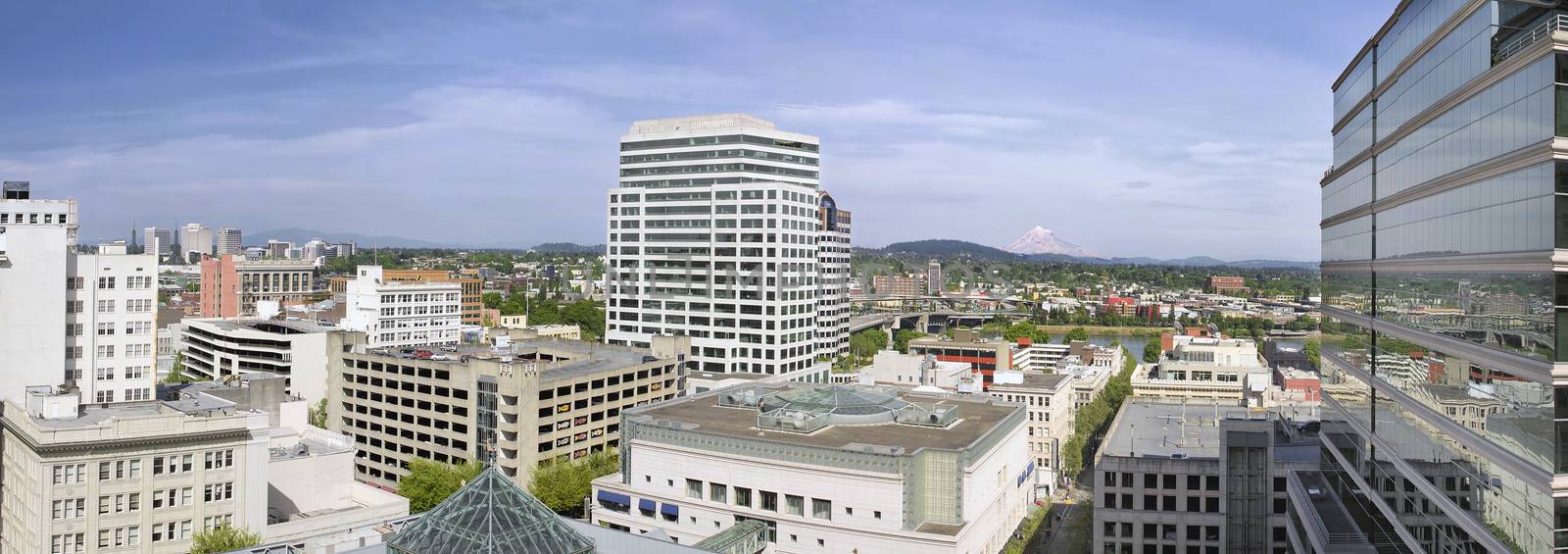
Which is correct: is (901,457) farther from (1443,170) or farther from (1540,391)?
(1540,391)

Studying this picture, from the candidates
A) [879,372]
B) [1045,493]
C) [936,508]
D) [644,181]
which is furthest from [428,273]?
[936,508]

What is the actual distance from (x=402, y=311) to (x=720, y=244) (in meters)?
56.2

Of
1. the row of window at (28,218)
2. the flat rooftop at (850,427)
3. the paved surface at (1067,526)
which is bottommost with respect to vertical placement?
the paved surface at (1067,526)

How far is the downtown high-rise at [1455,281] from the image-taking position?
22844 millimetres

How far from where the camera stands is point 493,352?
90.9 m

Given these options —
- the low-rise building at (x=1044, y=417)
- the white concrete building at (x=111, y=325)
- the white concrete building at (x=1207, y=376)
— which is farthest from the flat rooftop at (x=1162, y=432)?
the white concrete building at (x=111, y=325)

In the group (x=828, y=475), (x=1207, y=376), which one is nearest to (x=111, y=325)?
(x=828, y=475)

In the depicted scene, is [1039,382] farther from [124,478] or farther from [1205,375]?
[124,478]

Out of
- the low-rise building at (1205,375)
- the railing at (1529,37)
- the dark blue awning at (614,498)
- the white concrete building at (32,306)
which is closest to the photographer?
the railing at (1529,37)

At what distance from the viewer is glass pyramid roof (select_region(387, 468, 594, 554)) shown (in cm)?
3197

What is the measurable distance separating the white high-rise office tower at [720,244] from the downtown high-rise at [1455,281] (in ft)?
243

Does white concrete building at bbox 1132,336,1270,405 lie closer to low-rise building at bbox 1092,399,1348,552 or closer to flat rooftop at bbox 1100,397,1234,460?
flat rooftop at bbox 1100,397,1234,460

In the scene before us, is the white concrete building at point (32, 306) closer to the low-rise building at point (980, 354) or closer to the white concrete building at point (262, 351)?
the white concrete building at point (262, 351)

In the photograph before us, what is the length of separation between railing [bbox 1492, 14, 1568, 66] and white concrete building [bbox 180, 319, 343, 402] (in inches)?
3813
